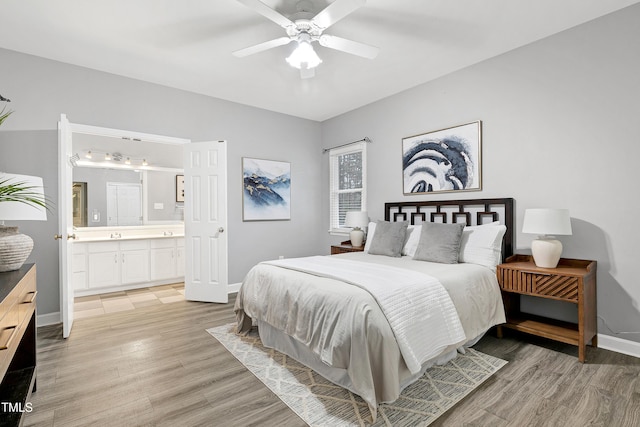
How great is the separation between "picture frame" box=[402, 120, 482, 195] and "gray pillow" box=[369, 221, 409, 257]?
27.4 inches

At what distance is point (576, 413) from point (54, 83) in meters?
5.37

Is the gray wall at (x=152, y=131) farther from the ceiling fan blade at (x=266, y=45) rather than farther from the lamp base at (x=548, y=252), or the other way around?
the lamp base at (x=548, y=252)

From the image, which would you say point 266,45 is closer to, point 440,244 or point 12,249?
point 12,249

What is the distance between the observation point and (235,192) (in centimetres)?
472

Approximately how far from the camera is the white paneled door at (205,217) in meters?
4.21

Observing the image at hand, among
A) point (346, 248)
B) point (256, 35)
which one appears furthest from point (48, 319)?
point (256, 35)

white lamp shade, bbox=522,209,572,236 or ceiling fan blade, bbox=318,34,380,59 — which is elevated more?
ceiling fan blade, bbox=318,34,380,59

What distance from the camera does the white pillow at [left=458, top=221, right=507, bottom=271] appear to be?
116 inches

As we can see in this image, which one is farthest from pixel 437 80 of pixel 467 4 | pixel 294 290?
pixel 294 290

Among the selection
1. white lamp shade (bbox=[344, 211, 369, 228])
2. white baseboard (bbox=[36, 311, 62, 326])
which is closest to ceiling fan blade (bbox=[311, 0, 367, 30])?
white lamp shade (bbox=[344, 211, 369, 228])

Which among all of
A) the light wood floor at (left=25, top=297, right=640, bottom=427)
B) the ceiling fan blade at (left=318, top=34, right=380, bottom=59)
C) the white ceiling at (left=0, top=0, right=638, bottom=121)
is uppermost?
the white ceiling at (left=0, top=0, right=638, bottom=121)

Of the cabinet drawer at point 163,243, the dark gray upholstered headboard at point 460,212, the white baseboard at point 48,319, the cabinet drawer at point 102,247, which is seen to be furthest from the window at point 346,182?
the white baseboard at point 48,319

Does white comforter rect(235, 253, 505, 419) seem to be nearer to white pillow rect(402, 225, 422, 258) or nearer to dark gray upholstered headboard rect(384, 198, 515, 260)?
white pillow rect(402, 225, 422, 258)

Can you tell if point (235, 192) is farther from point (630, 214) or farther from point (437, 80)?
point (630, 214)
